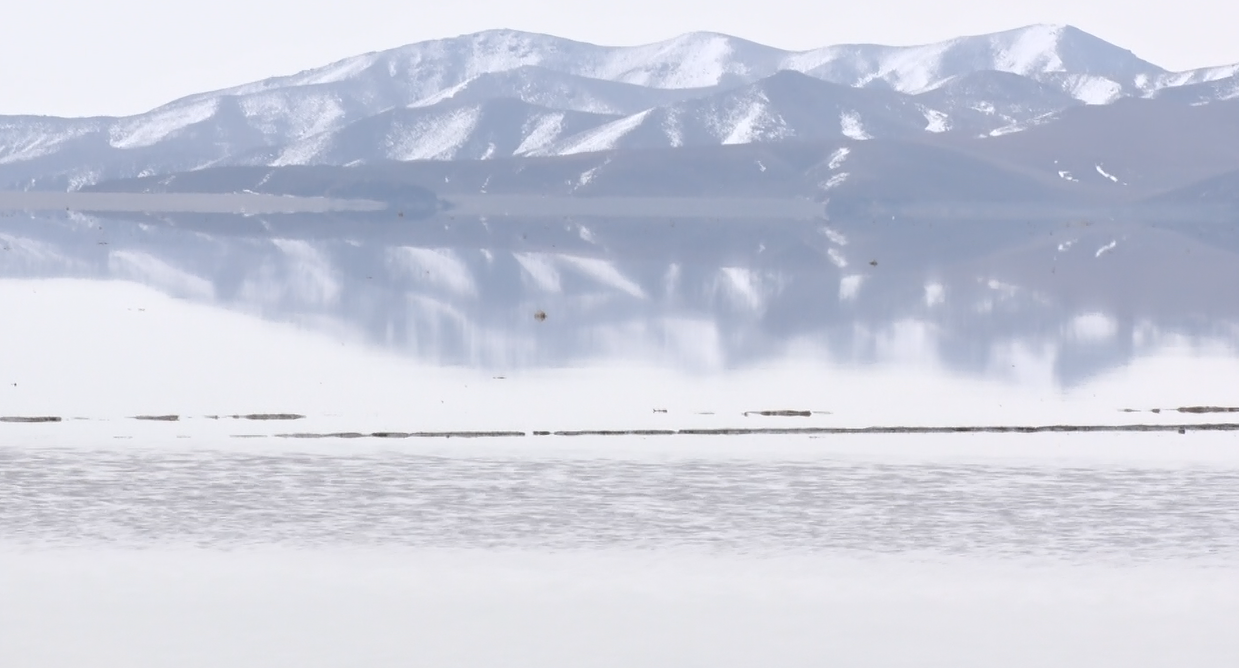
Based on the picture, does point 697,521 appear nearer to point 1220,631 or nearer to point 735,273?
point 1220,631

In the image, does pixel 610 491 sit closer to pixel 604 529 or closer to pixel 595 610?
pixel 604 529

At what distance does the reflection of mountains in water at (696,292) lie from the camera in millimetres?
57531

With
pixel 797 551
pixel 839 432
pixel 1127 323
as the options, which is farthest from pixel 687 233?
pixel 797 551

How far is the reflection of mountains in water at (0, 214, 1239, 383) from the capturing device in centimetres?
5753

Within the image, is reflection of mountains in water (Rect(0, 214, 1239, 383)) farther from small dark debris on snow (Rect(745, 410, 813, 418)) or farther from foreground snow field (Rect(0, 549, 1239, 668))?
foreground snow field (Rect(0, 549, 1239, 668))

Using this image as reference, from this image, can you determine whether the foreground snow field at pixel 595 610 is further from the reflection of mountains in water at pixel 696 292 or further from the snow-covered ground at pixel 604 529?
the reflection of mountains in water at pixel 696 292

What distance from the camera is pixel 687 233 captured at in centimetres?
18775

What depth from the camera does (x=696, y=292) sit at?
83938mm

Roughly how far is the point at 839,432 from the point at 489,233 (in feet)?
479

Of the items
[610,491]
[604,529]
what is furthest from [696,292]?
[604,529]

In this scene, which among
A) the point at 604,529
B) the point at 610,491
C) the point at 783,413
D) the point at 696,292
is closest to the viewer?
the point at 604,529

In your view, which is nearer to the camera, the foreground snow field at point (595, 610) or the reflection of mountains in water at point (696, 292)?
the foreground snow field at point (595, 610)

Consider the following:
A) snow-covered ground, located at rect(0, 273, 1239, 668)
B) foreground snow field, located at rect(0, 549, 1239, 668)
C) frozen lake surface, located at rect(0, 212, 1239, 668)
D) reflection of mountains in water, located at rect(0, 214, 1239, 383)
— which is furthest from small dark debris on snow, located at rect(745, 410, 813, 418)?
foreground snow field, located at rect(0, 549, 1239, 668)

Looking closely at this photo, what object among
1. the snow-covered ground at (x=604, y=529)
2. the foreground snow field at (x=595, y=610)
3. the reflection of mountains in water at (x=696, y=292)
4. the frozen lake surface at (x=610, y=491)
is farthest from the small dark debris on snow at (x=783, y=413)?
the foreground snow field at (x=595, y=610)
